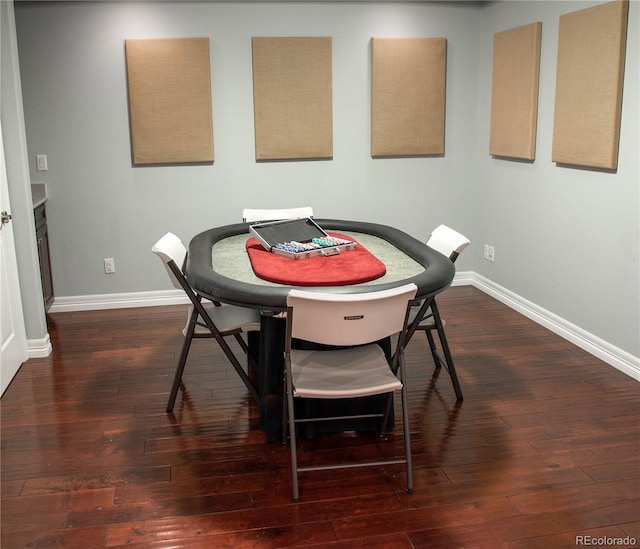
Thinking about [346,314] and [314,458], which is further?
[314,458]

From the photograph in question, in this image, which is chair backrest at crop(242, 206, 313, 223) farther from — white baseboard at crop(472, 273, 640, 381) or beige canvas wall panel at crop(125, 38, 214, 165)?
white baseboard at crop(472, 273, 640, 381)

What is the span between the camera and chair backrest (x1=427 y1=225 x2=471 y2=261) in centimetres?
357

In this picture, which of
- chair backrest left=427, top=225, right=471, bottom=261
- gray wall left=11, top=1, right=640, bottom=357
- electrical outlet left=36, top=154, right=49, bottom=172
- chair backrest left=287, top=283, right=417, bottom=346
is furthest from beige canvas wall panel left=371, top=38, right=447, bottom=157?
chair backrest left=287, top=283, right=417, bottom=346

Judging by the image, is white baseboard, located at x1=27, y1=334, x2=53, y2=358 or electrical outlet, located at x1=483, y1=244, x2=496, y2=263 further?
electrical outlet, located at x1=483, y1=244, x2=496, y2=263

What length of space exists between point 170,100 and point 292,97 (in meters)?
0.93

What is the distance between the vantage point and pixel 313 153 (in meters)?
5.37

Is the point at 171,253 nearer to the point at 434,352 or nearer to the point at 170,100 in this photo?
the point at 434,352

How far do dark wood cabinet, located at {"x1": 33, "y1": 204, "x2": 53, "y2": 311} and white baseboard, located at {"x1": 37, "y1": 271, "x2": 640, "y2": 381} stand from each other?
19 cm

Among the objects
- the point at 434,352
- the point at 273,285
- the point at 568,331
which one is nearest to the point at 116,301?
the point at 434,352

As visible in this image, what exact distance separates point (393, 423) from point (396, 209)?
2.69 m

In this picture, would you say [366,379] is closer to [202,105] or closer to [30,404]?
[30,404]

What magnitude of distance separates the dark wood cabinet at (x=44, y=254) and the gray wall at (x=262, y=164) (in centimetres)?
8

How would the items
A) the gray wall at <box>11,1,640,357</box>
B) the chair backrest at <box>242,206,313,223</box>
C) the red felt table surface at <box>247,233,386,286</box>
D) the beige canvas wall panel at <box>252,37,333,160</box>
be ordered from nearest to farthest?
the red felt table surface at <box>247,233,386,286</box>, the chair backrest at <box>242,206,313,223</box>, the gray wall at <box>11,1,640,357</box>, the beige canvas wall panel at <box>252,37,333,160</box>

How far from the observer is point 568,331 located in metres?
4.51
